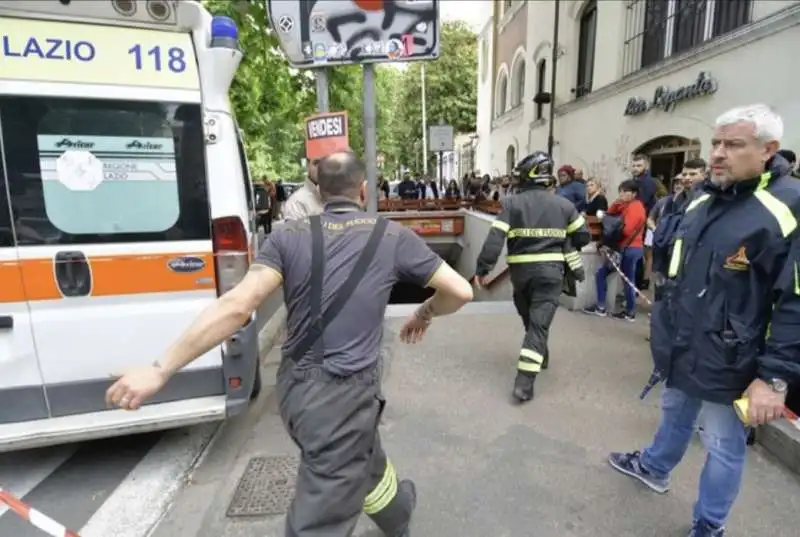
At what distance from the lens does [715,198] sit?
231 cm

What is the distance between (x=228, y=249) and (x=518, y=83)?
1939 centimetres

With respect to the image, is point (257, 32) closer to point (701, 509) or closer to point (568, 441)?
point (568, 441)

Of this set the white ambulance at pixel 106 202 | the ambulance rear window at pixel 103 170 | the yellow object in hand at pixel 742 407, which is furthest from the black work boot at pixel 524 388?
the ambulance rear window at pixel 103 170

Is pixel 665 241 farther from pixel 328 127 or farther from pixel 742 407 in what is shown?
pixel 328 127

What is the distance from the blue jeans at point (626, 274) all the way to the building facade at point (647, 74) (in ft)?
8.97

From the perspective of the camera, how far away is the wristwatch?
2.00m

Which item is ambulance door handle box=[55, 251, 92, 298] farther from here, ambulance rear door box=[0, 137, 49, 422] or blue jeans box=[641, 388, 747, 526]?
blue jeans box=[641, 388, 747, 526]

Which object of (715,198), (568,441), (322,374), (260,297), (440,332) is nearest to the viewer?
(260,297)

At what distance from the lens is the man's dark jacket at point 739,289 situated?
2004 millimetres

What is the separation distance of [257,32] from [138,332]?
5771 mm

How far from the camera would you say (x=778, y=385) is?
2.01 m

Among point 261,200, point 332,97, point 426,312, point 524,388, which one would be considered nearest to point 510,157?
point 332,97

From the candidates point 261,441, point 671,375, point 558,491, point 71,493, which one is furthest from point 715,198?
point 71,493

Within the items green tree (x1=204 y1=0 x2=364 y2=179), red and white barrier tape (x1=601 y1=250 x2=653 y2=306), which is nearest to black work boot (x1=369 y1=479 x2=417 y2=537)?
red and white barrier tape (x1=601 y1=250 x2=653 y2=306)
